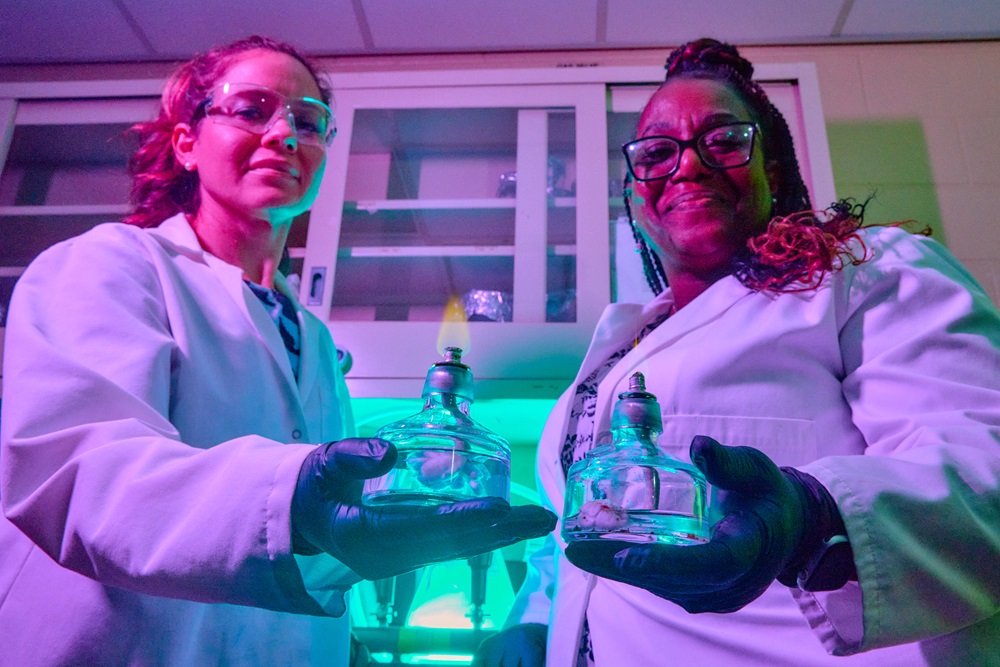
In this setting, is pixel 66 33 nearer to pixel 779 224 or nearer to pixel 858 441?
pixel 779 224

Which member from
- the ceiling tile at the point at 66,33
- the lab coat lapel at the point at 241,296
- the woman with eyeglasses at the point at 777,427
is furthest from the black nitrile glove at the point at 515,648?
the ceiling tile at the point at 66,33

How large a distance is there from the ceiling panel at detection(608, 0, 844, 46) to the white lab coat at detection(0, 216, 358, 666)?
163 cm

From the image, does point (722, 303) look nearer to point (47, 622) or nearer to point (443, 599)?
point (443, 599)

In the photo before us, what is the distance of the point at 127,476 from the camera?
0.58 meters

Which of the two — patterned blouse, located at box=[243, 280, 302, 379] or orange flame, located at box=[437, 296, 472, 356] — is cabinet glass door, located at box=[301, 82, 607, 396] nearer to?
orange flame, located at box=[437, 296, 472, 356]

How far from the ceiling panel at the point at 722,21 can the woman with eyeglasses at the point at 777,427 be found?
2.73 feet

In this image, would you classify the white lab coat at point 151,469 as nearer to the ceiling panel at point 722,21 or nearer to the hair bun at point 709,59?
the hair bun at point 709,59

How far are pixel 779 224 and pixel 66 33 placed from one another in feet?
8.05

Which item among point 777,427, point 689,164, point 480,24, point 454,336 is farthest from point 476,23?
point 777,427

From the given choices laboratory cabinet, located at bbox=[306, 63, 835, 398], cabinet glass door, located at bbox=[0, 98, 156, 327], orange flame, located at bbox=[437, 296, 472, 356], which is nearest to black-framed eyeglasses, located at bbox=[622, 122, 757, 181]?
laboratory cabinet, located at bbox=[306, 63, 835, 398]

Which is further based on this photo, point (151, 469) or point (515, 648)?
point (515, 648)

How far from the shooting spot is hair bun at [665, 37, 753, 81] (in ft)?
4.30

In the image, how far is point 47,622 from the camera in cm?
69

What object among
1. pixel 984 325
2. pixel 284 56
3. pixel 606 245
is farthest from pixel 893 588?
pixel 284 56
